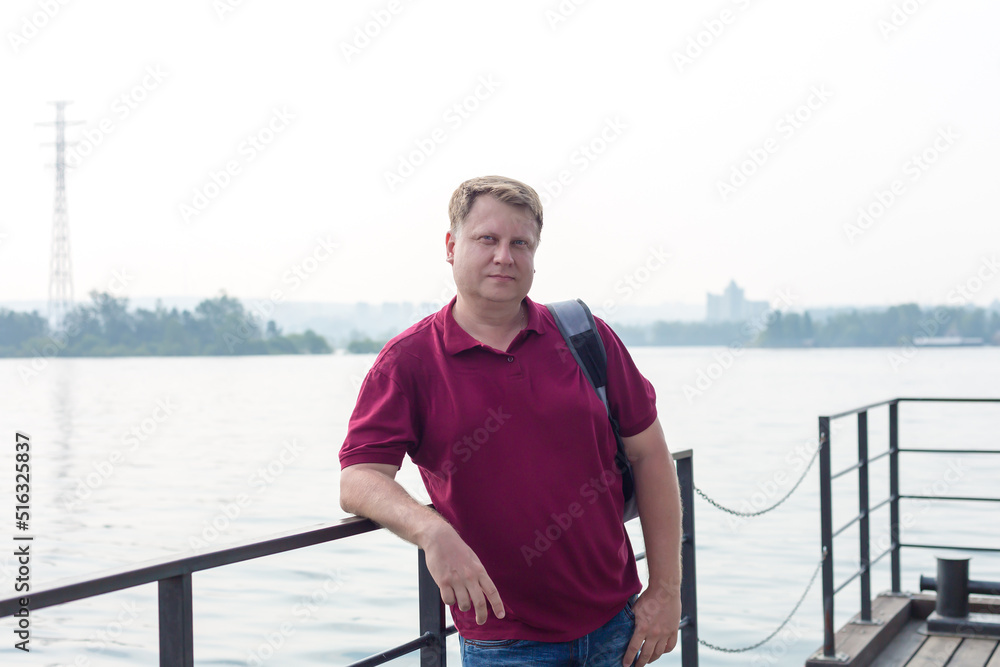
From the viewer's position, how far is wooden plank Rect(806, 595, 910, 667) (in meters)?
4.16

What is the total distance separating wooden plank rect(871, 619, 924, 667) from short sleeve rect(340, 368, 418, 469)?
342 cm

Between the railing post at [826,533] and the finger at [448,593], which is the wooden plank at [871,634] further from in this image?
the finger at [448,593]

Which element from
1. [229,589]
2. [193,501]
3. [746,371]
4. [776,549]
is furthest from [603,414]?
[746,371]

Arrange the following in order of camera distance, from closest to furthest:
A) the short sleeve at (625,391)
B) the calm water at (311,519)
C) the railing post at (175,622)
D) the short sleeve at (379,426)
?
the railing post at (175,622), the short sleeve at (379,426), the short sleeve at (625,391), the calm water at (311,519)

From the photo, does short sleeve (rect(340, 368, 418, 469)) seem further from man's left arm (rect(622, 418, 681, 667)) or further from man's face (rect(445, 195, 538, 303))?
man's left arm (rect(622, 418, 681, 667))

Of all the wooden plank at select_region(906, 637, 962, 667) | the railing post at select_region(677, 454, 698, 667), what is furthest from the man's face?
the wooden plank at select_region(906, 637, 962, 667)

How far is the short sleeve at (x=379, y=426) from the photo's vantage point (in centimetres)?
170

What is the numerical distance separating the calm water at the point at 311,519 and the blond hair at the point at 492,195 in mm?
949

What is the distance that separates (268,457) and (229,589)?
1643 cm

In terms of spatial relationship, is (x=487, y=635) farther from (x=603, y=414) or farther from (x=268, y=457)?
(x=268, y=457)

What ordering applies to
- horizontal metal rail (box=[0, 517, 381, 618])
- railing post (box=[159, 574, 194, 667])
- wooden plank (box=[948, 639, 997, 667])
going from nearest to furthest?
1. horizontal metal rail (box=[0, 517, 381, 618])
2. railing post (box=[159, 574, 194, 667])
3. wooden plank (box=[948, 639, 997, 667])

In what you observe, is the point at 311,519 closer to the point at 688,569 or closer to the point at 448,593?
the point at 688,569

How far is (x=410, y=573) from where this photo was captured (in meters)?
12.8

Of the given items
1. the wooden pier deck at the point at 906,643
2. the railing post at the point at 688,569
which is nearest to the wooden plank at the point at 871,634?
the wooden pier deck at the point at 906,643
